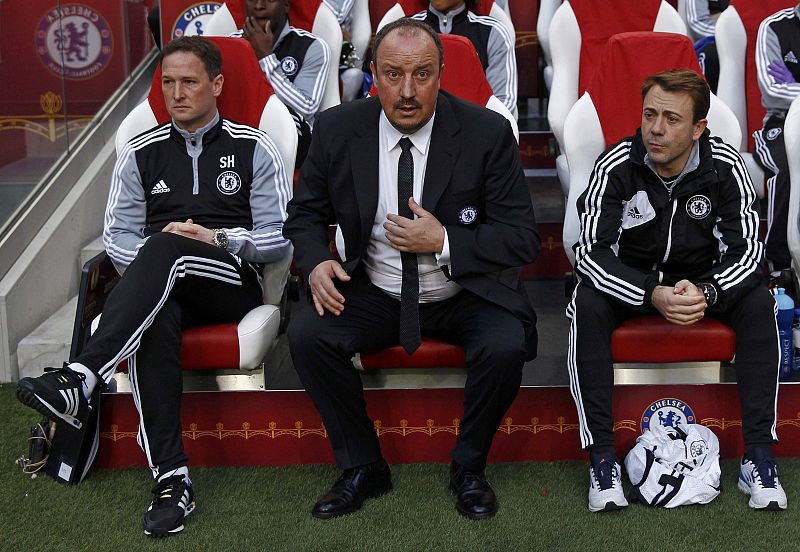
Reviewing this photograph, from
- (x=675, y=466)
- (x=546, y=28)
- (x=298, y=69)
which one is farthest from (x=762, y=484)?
(x=546, y=28)

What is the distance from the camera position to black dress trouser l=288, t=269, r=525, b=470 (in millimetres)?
2459

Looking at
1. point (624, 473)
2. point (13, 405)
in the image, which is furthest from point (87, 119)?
point (624, 473)

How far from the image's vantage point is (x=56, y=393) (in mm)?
2320

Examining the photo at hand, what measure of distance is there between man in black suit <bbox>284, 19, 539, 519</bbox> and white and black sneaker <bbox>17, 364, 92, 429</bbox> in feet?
1.64

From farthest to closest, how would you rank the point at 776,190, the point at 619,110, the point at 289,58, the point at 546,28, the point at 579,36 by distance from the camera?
1. the point at 546,28
2. the point at 289,58
3. the point at 579,36
4. the point at 776,190
5. the point at 619,110

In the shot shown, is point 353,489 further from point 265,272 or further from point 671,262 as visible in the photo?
point 671,262

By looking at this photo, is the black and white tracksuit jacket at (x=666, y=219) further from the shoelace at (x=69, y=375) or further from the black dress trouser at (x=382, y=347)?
the shoelace at (x=69, y=375)

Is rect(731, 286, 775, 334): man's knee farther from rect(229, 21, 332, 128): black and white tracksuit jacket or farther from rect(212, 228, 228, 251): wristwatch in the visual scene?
rect(229, 21, 332, 128): black and white tracksuit jacket

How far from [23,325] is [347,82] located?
1566 mm

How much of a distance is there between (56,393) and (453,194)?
1.02 metres

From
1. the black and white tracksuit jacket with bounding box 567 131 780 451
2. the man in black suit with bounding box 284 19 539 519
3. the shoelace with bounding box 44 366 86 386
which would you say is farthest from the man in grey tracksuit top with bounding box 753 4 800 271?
the shoelace with bounding box 44 366 86 386

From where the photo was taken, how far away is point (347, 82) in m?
4.18

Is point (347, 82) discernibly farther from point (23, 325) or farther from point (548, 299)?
point (23, 325)

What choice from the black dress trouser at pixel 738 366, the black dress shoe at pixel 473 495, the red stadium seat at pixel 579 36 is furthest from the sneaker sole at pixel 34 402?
the red stadium seat at pixel 579 36
